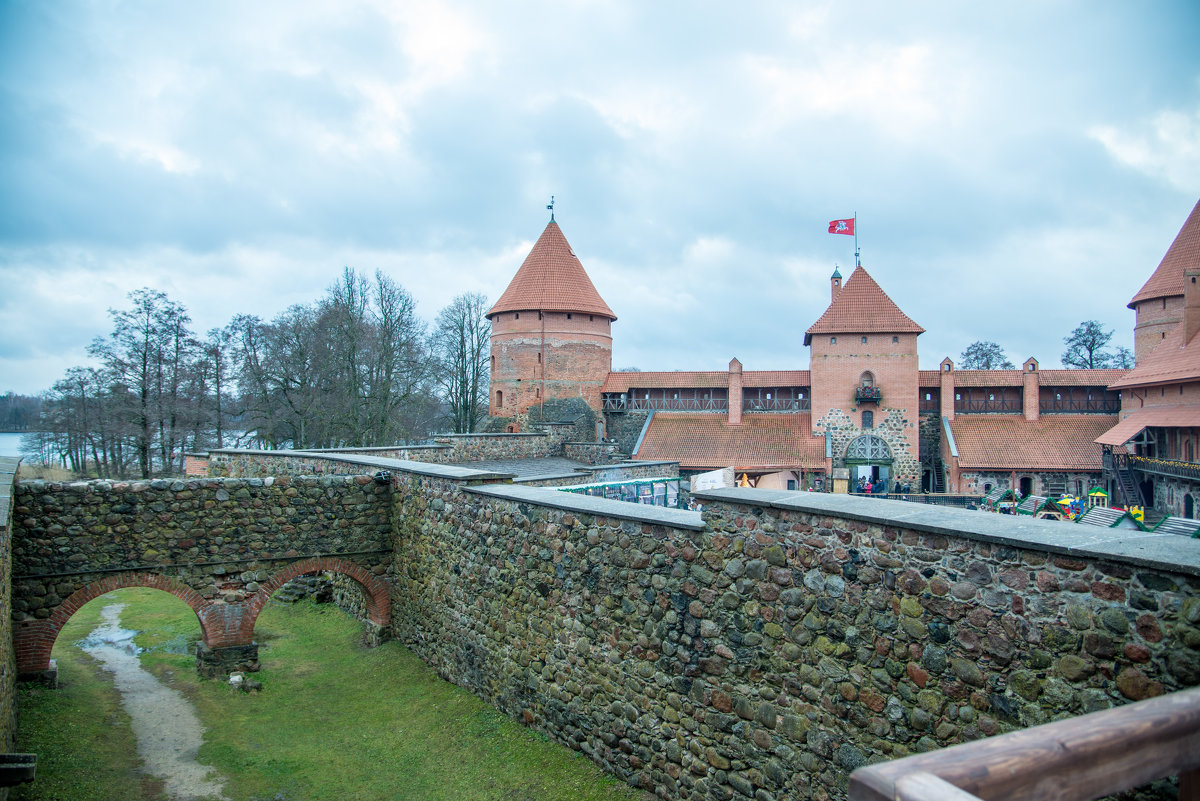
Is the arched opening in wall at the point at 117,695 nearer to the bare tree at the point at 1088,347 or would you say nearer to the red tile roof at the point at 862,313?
the red tile roof at the point at 862,313

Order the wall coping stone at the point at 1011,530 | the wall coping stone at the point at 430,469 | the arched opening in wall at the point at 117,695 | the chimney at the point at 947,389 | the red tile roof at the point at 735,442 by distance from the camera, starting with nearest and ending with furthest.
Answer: the wall coping stone at the point at 1011,530, the arched opening in wall at the point at 117,695, the wall coping stone at the point at 430,469, the red tile roof at the point at 735,442, the chimney at the point at 947,389

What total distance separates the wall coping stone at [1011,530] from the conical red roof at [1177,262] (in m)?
32.7

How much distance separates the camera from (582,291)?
28672mm

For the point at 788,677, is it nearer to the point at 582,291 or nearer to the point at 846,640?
the point at 846,640

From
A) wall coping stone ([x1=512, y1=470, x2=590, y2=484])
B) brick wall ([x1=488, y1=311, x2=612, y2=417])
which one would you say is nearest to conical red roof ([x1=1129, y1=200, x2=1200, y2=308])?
brick wall ([x1=488, y1=311, x2=612, y2=417])

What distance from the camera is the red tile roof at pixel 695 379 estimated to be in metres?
28.5

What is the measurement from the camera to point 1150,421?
908 inches

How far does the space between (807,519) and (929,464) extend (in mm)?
26550

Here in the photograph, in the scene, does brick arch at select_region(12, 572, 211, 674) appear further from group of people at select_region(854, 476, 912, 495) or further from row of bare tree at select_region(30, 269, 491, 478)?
group of people at select_region(854, 476, 912, 495)

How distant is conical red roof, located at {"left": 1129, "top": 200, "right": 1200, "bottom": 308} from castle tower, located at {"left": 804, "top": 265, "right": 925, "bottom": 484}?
37.3 ft

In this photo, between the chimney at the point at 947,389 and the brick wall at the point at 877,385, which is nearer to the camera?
the brick wall at the point at 877,385

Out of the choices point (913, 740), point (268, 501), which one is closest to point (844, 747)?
point (913, 740)

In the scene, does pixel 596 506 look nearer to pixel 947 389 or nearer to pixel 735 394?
pixel 735 394

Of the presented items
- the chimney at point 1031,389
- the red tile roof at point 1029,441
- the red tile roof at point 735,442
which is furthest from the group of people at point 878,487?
the chimney at point 1031,389
